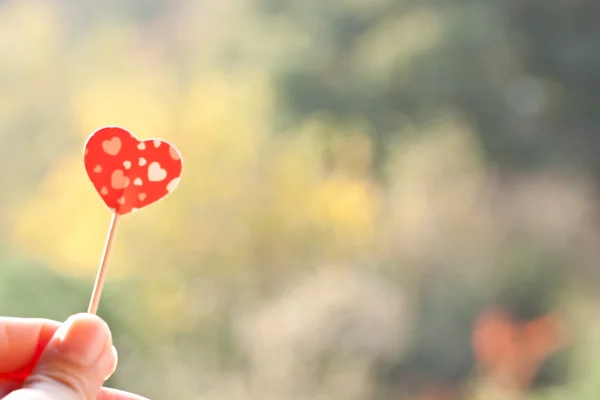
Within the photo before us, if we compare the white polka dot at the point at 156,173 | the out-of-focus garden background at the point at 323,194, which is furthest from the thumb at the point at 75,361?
the out-of-focus garden background at the point at 323,194

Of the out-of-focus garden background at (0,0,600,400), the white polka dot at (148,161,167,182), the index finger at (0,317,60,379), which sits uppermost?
the out-of-focus garden background at (0,0,600,400)

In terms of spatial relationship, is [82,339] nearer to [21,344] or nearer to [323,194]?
[21,344]

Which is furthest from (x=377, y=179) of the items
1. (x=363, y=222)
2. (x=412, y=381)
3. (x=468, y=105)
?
(x=412, y=381)

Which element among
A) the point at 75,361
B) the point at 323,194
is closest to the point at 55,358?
the point at 75,361

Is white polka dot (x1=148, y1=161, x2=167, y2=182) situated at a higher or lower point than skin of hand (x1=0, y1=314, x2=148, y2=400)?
higher

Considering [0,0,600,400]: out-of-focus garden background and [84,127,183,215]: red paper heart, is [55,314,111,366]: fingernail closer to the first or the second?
[84,127,183,215]: red paper heart

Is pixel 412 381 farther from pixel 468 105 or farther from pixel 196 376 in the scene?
pixel 468 105

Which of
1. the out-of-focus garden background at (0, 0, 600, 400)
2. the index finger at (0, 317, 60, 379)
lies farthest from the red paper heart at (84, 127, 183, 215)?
the out-of-focus garden background at (0, 0, 600, 400)
